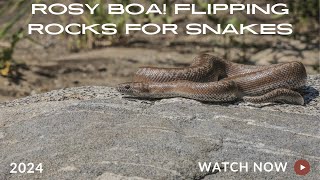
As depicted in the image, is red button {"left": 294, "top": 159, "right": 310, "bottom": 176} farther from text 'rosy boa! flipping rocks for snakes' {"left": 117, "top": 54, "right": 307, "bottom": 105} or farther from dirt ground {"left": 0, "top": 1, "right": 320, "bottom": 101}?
dirt ground {"left": 0, "top": 1, "right": 320, "bottom": 101}

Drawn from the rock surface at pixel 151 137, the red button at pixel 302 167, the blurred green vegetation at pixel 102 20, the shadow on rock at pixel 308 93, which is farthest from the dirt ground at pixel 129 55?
the red button at pixel 302 167

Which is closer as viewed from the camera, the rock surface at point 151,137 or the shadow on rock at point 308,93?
the rock surface at point 151,137

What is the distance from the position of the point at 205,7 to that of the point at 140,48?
3.69 ft

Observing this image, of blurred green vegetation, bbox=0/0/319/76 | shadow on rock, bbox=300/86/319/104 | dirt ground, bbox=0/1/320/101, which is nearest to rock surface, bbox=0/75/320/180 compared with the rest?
shadow on rock, bbox=300/86/319/104

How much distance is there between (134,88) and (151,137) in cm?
107

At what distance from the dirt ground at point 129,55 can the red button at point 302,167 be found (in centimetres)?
430

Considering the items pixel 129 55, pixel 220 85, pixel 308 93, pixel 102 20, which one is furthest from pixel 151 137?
pixel 102 20

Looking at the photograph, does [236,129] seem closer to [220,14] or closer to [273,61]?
[273,61]

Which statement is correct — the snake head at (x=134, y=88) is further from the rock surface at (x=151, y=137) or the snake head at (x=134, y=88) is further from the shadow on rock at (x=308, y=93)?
the shadow on rock at (x=308, y=93)

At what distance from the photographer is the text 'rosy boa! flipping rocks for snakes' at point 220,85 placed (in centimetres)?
572

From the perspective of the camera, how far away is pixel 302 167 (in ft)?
15.1

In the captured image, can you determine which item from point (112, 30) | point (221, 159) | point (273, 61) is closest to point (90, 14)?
point (112, 30)

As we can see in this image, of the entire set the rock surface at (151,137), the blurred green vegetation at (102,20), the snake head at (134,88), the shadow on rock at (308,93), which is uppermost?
Answer: the blurred green vegetation at (102,20)

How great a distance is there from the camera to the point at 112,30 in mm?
9758
